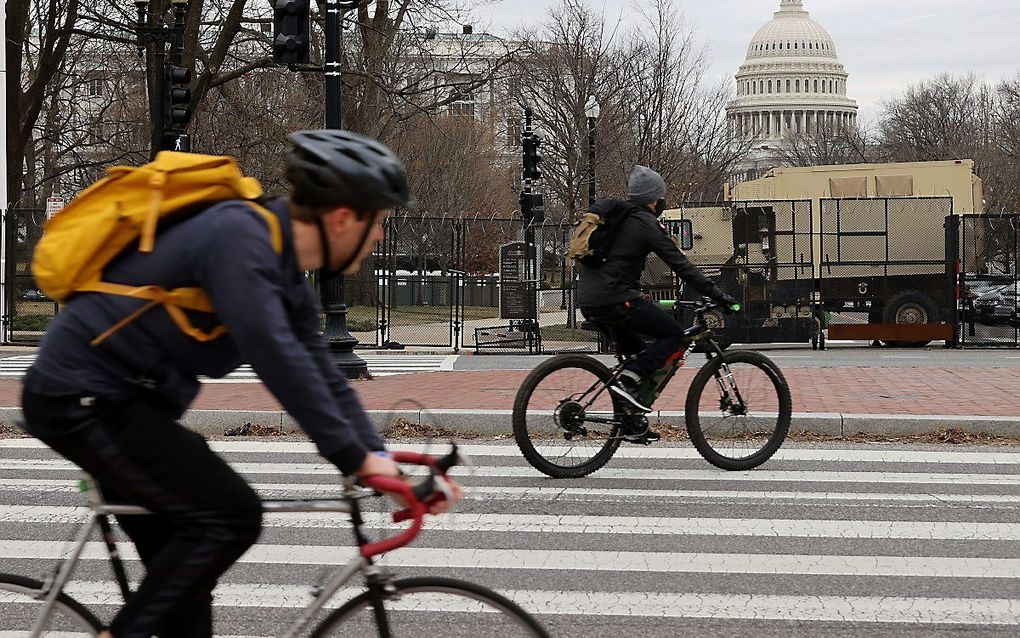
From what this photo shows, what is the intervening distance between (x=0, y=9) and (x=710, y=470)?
26825 millimetres

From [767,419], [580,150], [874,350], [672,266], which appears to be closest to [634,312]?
[672,266]

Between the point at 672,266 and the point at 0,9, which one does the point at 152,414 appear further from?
the point at 0,9

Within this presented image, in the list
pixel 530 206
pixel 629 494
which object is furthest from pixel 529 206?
pixel 629 494

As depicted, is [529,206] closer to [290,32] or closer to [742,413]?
[290,32]

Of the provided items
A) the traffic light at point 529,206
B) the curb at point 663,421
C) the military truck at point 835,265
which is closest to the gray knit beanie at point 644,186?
the curb at point 663,421

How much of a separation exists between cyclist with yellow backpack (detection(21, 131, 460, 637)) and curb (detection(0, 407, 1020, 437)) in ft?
24.2

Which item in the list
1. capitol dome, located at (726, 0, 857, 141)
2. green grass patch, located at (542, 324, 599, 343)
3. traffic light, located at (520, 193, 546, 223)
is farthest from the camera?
capitol dome, located at (726, 0, 857, 141)

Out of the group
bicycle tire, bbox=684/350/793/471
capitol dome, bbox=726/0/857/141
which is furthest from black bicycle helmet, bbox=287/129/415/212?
capitol dome, bbox=726/0/857/141

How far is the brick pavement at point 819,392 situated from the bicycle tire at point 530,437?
2714 mm

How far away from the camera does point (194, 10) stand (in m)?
26.6

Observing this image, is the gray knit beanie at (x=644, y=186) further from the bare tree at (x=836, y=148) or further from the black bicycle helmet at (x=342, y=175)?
the bare tree at (x=836, y=148)

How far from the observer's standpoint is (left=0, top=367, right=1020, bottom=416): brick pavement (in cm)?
1155

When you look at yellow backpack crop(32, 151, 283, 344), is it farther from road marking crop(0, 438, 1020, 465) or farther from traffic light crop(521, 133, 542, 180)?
traffic light crop(521, 133, 542, 180)

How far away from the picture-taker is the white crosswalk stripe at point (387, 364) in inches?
712
